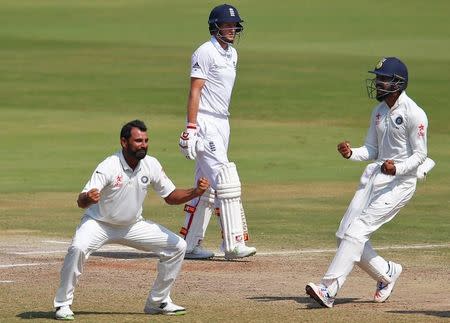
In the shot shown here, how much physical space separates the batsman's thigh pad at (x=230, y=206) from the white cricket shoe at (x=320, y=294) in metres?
2.80

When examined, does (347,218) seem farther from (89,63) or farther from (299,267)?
(89,63)

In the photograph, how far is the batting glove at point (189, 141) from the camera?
14281 millimetres

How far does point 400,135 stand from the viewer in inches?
476

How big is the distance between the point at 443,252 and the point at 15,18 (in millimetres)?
48768

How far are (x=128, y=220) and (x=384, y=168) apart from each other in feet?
7.31

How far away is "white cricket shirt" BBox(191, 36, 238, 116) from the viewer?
1455 centimetres

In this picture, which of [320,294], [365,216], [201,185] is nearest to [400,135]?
[365,216]

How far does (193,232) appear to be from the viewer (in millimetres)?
14875

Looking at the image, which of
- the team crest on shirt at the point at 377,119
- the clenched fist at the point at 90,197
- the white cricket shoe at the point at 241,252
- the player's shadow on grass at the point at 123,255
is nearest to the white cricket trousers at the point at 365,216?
the team crest on shirt at the point at 377,119

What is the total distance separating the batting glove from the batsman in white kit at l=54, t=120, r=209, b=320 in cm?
285

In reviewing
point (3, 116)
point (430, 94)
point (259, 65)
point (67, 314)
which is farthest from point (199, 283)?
point (259, 65)

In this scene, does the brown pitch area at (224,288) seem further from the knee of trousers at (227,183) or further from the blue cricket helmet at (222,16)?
the blue cricket helmet at (222,16)

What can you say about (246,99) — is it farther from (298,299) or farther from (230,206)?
(298,299)

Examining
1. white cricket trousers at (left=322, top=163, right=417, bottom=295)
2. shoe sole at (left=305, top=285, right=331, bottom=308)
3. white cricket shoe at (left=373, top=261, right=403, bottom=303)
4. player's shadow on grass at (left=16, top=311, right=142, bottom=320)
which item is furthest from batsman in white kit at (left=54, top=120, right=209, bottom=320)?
white cricket shoe at (left=373, top=261, right=403, bottom=303)
